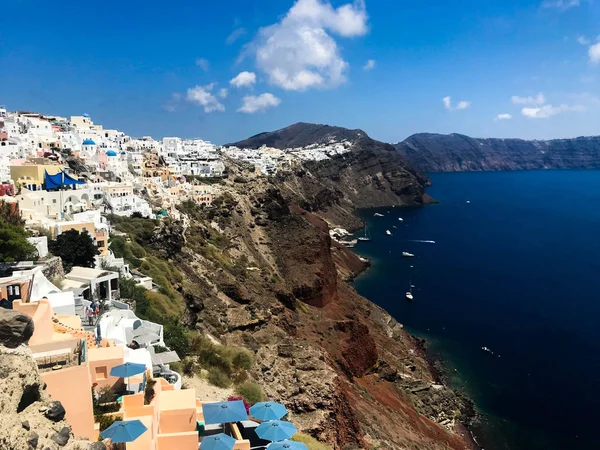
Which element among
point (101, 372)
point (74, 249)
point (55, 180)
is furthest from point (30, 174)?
point (101, 372)

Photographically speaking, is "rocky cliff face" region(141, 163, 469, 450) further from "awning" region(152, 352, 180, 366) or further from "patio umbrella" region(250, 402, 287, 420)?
"awning" region(152, 352, 180, 366)

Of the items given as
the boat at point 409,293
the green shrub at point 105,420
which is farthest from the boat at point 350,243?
the green shrub at point 105,420

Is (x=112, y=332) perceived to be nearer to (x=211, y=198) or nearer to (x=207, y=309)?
(x=207, y=309)

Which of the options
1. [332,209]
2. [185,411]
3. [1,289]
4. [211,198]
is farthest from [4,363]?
[332,209]

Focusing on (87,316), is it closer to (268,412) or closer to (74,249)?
(74,249)

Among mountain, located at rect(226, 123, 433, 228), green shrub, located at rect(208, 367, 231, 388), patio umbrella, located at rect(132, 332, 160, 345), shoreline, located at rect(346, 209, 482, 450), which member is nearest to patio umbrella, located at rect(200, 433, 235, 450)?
patio umbrella, located at rect(132, 332, 160, 345)
